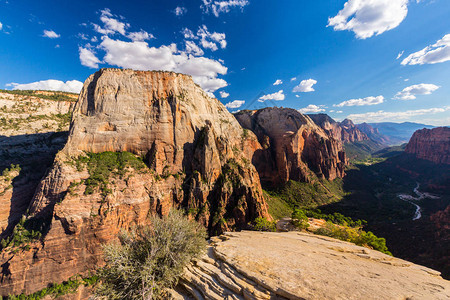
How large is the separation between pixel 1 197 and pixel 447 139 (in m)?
212

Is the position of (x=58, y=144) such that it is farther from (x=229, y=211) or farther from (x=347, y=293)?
(x=347, y=293)

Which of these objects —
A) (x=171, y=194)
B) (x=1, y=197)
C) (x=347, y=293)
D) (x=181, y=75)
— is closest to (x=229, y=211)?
(x=171, y=194)

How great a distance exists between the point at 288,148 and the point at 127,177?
→ 6332 centimetres

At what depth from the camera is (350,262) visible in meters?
11.5

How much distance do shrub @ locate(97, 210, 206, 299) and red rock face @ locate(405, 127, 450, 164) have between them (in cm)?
16740

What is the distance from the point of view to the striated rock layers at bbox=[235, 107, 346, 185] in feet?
227

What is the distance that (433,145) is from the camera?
10738cm

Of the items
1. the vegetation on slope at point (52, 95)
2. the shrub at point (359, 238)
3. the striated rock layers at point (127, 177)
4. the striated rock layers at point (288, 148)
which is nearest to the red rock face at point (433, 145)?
the striated rock layers at point (288, 148)

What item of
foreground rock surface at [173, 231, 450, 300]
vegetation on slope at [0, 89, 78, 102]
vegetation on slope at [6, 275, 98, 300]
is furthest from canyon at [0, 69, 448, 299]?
vegetation on slope at [0, 89, 78, 102]

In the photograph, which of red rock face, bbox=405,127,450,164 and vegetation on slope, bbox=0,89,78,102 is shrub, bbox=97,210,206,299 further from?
red rock face, bbox=405,127,450,164

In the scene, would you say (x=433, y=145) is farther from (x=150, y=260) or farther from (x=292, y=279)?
(x=150, y=260)

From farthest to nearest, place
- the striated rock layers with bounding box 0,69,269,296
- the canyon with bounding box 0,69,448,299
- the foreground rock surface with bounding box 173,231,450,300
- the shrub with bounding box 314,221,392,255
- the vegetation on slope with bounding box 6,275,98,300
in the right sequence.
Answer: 1. the striated rock layers with bounding box 0,69,269,296
2. the vegetation on slope with bounding box 6,275,98,300
3. the shrub with bounding box 314,221,392,255
4. the canyon with bounding box 0,69,448,299
5. the foreground rock surface with bounding box 173,231,450,300

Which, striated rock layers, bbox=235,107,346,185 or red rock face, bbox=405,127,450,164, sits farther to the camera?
red rock face, bbox=405,127,450,164

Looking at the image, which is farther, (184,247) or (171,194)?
(171,194)
